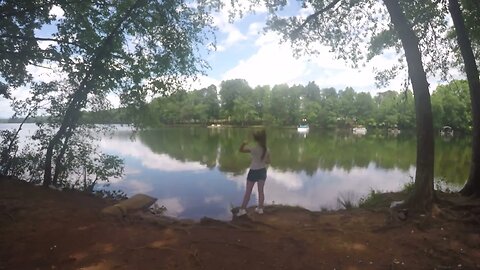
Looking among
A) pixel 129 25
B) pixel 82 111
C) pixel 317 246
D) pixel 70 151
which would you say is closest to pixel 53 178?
pixel 70 151

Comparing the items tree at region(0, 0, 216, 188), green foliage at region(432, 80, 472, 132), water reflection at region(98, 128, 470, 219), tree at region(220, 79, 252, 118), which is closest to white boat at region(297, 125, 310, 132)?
tree at region(220, 79, 252, 118)

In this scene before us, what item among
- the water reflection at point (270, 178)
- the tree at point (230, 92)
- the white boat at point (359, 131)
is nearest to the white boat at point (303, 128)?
the white boat at point (359, 131)

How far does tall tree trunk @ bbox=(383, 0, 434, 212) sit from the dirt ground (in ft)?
1.87

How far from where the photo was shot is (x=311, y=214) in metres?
8.71

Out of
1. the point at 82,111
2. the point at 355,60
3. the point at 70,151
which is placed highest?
the point at 355,60

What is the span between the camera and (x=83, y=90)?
38.1 feet

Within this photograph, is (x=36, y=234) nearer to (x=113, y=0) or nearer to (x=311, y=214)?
(x=311, y=214)

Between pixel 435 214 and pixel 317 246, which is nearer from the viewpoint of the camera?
pixel 317 246

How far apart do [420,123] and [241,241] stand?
5.59 metres

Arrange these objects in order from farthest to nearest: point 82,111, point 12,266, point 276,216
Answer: point 82,111
point 276,216
point 12,266

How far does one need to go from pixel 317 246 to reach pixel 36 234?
18.2ft

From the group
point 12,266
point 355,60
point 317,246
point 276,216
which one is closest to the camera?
point 12,266

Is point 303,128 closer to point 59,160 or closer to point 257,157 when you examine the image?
point 59,160

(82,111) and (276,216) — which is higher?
(82,111)
